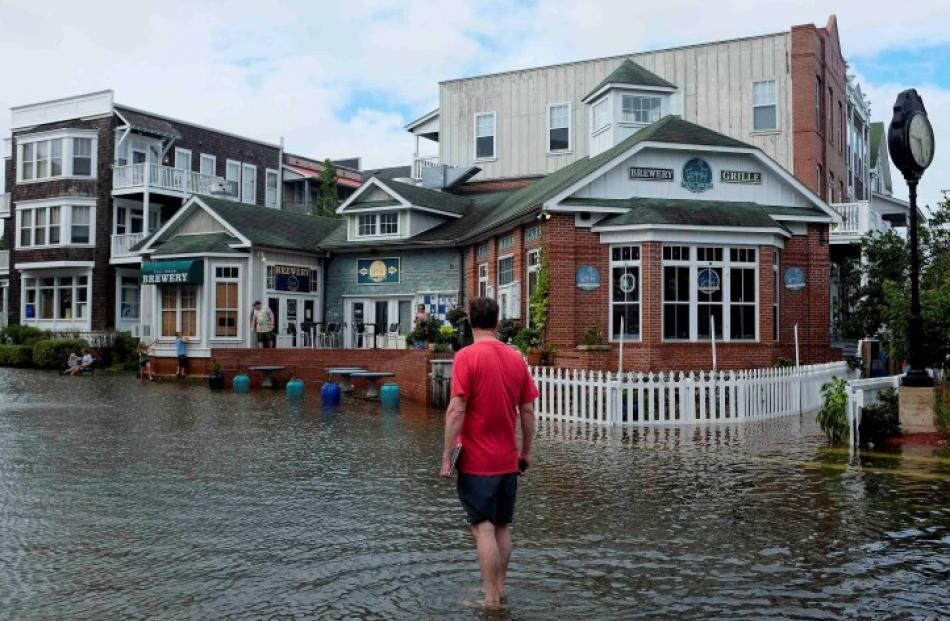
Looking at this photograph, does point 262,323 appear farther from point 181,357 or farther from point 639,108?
point 639,108

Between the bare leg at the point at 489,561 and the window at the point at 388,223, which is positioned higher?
the window at the point at 388,223

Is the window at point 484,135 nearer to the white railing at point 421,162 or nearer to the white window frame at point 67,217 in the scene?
the white railing at point 421,162

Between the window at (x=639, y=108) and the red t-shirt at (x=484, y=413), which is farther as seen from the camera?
the window at (x=639, y=108)

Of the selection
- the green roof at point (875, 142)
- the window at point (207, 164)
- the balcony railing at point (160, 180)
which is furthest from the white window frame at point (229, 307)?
the green roof at point (875, 142)

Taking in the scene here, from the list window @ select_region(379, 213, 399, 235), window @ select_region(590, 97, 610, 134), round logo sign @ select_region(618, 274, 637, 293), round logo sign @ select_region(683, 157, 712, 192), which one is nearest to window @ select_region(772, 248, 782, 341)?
round logo sign @ select_region(683, 157, 712, 192)

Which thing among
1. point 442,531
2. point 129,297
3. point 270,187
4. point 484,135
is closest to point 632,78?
point 484,135

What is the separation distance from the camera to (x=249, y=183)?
43.7 meters

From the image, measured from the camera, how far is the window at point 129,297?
123 ft

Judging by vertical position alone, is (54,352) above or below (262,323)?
below

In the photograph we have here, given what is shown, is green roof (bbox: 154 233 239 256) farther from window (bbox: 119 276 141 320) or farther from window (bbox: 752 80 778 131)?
window (bbox: 752 80 778 131)

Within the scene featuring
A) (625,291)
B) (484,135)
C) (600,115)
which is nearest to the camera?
(625,291)

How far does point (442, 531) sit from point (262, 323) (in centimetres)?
2118

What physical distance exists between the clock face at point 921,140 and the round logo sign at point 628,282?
706cm

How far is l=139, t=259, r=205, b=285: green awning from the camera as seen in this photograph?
28766 millimetres
